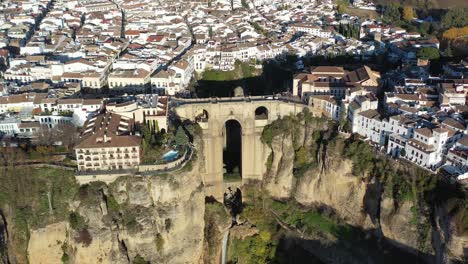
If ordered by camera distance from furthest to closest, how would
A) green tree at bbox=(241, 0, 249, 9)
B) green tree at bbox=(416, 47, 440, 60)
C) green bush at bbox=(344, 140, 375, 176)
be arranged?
green tree at bbox=(241, 0, 249, 9), green tree at bbox=(416, 47, 440, 60), green bush at bbox=(344, 140, 375, 176)

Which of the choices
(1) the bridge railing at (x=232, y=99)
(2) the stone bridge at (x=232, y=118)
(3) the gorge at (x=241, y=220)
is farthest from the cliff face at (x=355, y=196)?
(1) the bridge railing at (x=232, y=99)

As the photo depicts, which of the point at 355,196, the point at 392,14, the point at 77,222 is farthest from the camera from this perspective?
the point at 392,14

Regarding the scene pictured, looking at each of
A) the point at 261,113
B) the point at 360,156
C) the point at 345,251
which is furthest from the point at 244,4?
the point at 345,251

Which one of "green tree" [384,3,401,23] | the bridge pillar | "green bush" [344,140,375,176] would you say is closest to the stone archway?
the bridge pillar

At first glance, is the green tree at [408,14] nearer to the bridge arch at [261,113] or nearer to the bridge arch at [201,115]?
the bridge arch at [261,113]

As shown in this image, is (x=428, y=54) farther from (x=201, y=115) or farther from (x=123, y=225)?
(x=123, y=225)

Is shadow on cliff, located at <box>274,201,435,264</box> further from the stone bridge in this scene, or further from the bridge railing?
the bridge railing

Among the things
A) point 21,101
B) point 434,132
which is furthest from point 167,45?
point 434,132
